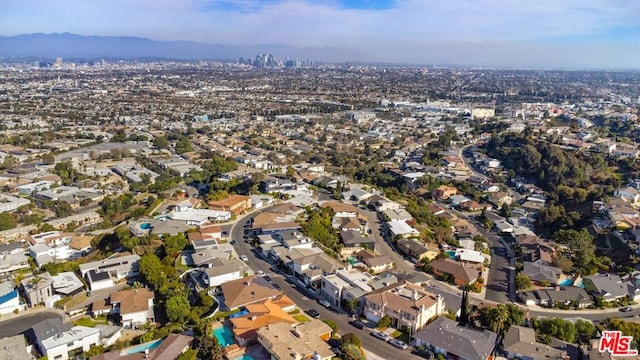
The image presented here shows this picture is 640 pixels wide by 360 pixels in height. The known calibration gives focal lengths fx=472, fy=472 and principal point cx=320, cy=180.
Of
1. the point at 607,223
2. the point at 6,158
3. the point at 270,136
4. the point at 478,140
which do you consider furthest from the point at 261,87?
the point at 607,223

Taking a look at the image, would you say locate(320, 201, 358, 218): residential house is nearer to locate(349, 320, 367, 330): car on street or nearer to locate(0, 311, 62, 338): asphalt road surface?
locate(349, 320, 367, 330): car on street

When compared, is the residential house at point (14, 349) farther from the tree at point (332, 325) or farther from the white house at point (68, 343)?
the tree at point (332, 325)

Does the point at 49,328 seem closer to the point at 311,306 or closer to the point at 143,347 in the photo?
the point at 143,347

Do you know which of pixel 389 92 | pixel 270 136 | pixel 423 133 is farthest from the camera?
pixel 389 92

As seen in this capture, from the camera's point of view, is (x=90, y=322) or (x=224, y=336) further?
(x=90, y=322)

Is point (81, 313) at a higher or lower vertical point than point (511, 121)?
lower

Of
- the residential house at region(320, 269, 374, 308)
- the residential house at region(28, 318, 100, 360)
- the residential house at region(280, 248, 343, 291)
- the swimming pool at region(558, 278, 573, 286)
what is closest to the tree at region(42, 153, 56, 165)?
the residential house at region(28, 318, 100, 360)

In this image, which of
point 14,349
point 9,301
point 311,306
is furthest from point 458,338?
point 9,301

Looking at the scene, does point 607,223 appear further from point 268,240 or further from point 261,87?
point 261,87
